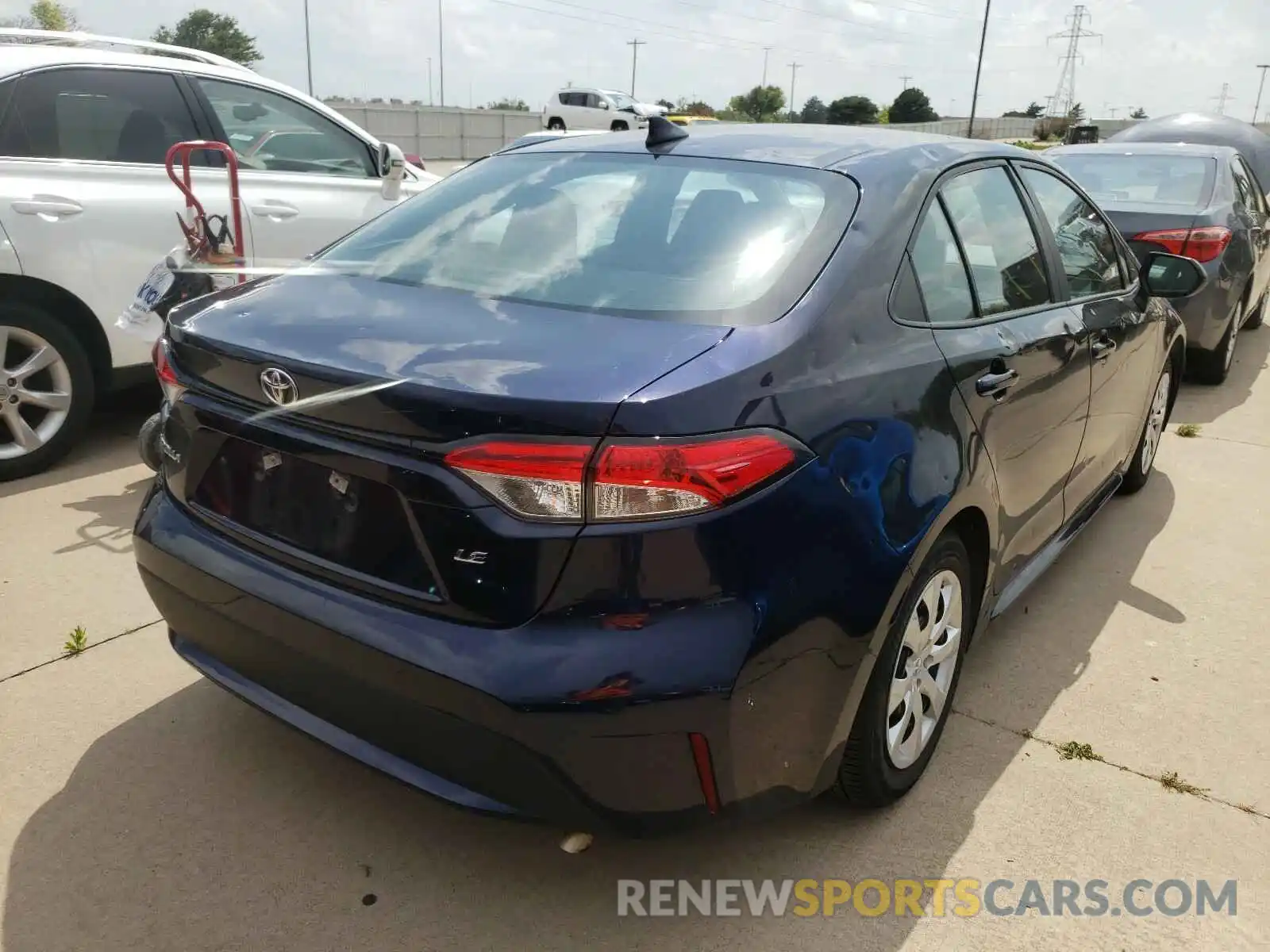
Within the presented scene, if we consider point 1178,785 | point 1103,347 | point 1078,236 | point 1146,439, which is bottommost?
point 1178,785

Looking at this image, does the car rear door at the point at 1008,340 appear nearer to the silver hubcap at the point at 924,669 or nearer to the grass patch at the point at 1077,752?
the silver hubcap at the point at 924,669

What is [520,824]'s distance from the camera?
1.95 m

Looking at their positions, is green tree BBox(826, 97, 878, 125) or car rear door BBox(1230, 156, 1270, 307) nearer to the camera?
car rear door BBox(1230, 156, 1270, 307)

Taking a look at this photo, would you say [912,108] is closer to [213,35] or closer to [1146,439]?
[213,35]

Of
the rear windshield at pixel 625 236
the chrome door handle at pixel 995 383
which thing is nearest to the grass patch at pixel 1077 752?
the chrome door handle at pixel 995 383

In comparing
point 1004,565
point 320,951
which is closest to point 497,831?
point 320,951

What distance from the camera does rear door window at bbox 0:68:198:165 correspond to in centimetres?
435

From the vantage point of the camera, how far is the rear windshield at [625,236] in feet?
7.14

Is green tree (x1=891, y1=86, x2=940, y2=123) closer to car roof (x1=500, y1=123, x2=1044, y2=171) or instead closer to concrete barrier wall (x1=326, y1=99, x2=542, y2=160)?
concrete barrier wall (x1=326, y1=99, x2=542, y2=160)

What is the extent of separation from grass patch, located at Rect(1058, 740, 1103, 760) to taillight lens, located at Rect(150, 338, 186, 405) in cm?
246

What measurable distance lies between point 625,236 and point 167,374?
1.11 meters

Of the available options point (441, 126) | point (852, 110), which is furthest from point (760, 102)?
point (441, 126)

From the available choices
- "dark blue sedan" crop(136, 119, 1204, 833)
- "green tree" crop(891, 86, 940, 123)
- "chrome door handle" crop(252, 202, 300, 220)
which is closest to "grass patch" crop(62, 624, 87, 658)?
"dark blue sedan" crop(136, 119, 1204, 833)

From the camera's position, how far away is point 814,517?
1.93 metres
